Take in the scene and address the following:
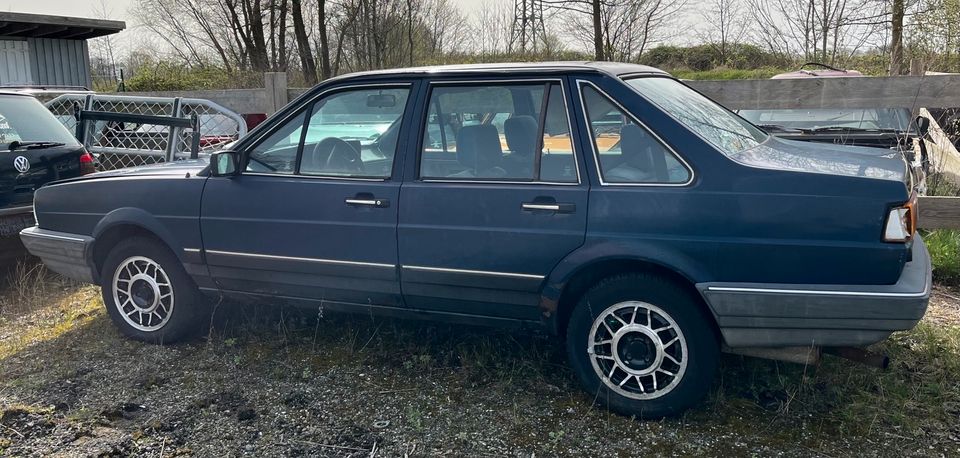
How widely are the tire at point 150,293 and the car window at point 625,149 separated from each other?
2706mm

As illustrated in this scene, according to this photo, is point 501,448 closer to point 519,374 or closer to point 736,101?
point 519,374

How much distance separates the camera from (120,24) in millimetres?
19031

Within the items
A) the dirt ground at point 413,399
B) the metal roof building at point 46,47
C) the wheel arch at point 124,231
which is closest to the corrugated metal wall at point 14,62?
the metal roof building at point 46,47

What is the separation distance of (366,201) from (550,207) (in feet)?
3.37

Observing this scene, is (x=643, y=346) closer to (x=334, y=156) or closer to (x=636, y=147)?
(x=636, y=147)

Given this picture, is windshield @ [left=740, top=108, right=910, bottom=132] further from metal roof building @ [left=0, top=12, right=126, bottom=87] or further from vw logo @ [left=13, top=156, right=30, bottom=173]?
metal roof building @ [left=0, top=12, right=126, bottom=87]

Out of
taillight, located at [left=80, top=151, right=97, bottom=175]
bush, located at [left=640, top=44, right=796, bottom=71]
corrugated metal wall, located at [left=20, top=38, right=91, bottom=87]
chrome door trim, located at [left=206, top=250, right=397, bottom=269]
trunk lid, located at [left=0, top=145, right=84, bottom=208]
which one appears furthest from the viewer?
corrugated metal wall, located at [left=20, top=38, right=91, bottom=87]

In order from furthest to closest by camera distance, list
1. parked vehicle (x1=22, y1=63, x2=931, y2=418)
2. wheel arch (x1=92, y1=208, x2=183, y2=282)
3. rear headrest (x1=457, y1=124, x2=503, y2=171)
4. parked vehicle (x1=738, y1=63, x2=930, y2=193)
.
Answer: parked vehicle (x1=738, y1=63, x2=930, y2=193), wheel arch (x1=92, y1=208, x2=183, y2=282), rear headrest (x1=457, y1=124, x2=503, y2=171), parked vehicle (x1=22, y1=63, x2=931, y2=418)

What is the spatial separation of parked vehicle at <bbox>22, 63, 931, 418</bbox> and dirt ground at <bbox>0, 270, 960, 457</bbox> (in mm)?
A: 278

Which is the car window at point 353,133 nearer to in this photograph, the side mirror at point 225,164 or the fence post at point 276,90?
the side mirror at point 225,164

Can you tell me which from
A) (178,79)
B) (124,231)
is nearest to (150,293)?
(124,231)

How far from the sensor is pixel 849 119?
779cm

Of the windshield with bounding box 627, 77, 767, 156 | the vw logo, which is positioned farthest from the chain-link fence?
the windshield with bounding box 627, 77, 767, 156

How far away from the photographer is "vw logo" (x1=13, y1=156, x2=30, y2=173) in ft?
19.9
